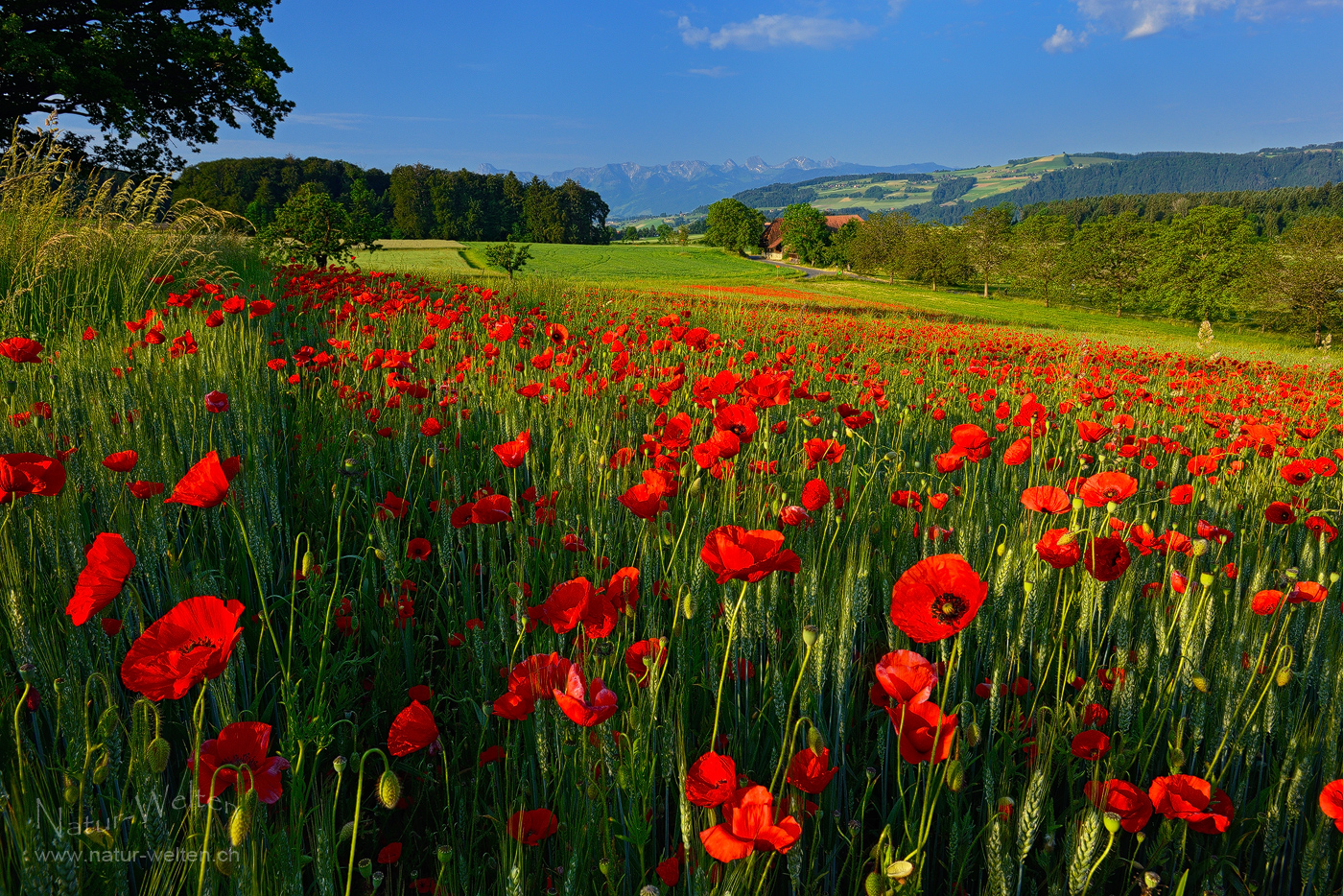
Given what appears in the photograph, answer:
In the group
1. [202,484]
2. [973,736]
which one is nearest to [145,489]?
[202,484]

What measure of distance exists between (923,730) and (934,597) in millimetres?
204

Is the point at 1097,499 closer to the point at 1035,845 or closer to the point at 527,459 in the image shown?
the point at 1035,845

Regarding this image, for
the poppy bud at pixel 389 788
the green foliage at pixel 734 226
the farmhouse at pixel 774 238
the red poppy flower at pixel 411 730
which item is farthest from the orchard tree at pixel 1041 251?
the poppy bud at pixel 389 788

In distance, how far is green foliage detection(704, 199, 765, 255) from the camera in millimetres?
86500

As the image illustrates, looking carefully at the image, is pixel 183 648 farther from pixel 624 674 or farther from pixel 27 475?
pixel 624 674

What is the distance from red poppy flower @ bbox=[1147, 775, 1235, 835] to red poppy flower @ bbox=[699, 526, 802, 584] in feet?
2.08

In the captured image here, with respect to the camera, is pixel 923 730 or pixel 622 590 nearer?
pixel 923 730

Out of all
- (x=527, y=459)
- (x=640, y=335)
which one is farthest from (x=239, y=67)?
(x=527, y=459)

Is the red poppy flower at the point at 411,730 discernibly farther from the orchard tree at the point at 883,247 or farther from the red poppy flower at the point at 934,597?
the orchard tree at the point at 883,247

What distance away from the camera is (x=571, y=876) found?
89cm

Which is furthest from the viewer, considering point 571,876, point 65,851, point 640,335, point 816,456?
point 640,335

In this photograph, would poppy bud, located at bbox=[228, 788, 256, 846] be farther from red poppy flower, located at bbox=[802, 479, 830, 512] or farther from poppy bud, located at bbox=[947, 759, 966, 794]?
red poppy flower, located at bbox=[802, 479, 830, 512]

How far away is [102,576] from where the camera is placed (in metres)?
1.02

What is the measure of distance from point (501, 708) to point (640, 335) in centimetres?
Result: 554
